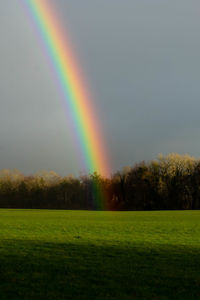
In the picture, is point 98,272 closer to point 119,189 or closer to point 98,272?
point 98,272

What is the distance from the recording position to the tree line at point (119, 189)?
12412cm

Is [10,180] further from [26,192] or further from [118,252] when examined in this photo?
[118,252]

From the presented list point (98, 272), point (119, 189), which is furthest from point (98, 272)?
point (119, 189)

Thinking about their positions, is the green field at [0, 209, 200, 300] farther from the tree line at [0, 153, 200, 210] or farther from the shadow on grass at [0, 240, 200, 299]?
the tree line at [0, 153, 200, 210]

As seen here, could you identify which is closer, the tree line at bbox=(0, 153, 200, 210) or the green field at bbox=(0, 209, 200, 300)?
the green field at bbox=(0, 209, 200, 300)

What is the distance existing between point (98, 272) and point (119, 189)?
129 metres

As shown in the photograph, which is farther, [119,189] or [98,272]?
[119,189]

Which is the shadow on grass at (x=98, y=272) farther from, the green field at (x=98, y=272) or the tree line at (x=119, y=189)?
the tree line at (x=119, y=189)

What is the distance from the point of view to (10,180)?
15688 centimetres

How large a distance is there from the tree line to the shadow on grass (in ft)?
359

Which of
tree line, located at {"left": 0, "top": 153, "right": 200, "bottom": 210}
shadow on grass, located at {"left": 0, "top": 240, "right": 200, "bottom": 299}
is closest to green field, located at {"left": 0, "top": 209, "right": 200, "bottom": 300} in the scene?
shadow on grass, located at {"left": 0, "top": 240, "right": 200, "bottom": 299}

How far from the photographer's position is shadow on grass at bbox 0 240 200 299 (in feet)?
29.6

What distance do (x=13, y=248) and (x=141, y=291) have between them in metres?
9.71

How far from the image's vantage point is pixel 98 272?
11.5 m
